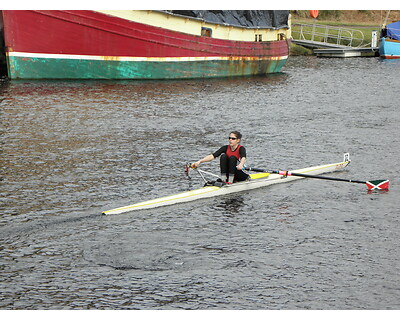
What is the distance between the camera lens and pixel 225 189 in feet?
58.3

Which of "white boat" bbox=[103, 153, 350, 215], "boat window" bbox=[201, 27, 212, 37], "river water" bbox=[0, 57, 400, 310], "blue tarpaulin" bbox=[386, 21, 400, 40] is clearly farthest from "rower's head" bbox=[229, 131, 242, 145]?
"blue tarpaulin" bbox=[386, 21, 400, 40]

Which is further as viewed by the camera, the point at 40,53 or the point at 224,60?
the point at 224,60

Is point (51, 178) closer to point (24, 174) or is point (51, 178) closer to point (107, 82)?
point (24, 174)

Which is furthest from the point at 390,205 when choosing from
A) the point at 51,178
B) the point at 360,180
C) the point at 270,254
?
the point at 51,178

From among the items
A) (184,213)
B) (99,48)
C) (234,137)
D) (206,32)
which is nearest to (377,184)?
(234,137)

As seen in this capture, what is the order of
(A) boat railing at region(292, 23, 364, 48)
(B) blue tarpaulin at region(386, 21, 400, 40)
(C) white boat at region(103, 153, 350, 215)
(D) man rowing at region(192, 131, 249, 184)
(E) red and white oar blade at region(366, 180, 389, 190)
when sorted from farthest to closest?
(A) boat railing at region(292, 23, 364, 48), (B) blue tarpaulin at region(386, 21, 400, 40), (E) red and white oar blade at region(366, 180, 389, 190), (D) man rowing at region(192, 131, 249, 184), (C) white boat at region(103, 153, 350, 215)

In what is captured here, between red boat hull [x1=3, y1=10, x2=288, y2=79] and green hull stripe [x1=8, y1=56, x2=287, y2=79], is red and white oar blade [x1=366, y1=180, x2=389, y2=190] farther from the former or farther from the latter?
green hull stripe [x1=8, y1=56, x2=287, y2=79]

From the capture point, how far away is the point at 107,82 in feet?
125

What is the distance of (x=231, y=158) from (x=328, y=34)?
1839 inches

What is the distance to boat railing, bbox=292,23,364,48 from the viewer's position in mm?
60094

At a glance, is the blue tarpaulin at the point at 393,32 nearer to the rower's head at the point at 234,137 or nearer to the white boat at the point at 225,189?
the white boat at the point at 225,189

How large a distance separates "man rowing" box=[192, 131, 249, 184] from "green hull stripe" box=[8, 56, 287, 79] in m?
22.0

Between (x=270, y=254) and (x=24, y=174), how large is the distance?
28.5 feet

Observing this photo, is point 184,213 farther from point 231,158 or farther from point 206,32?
point 206,32
